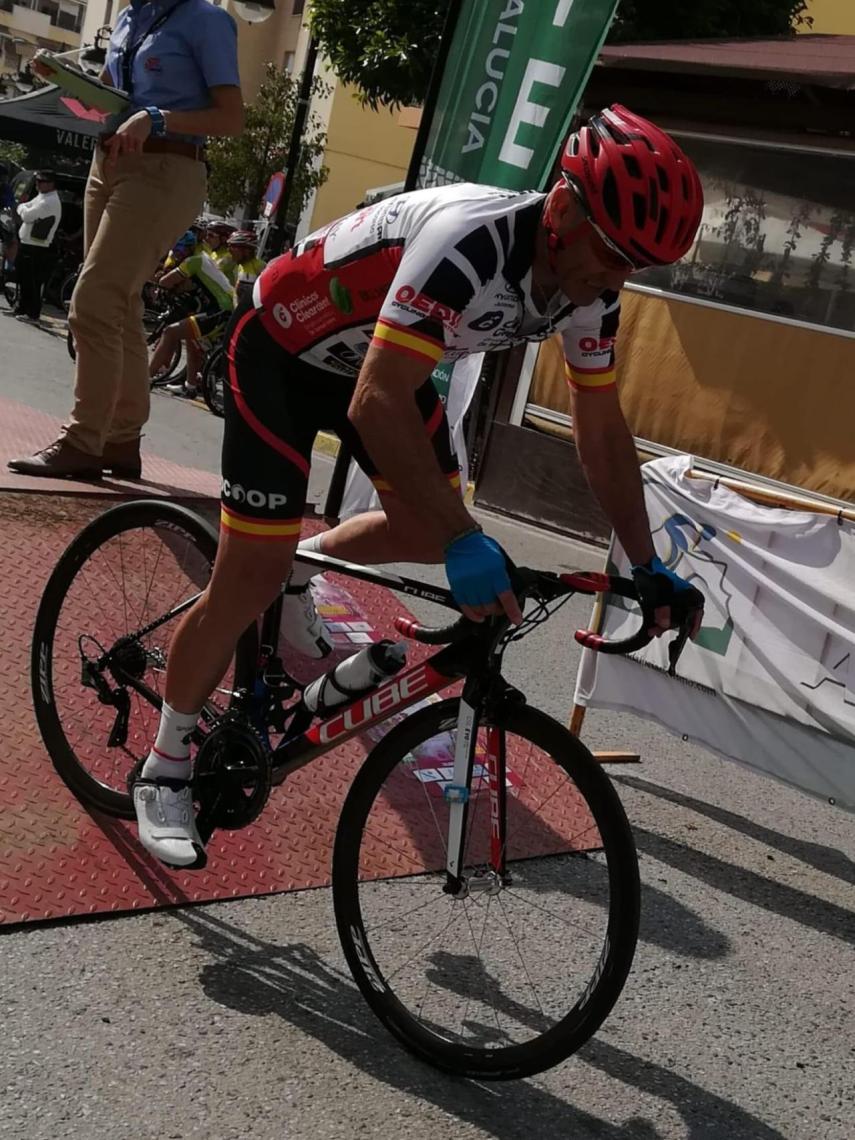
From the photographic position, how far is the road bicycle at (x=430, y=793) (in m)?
2.83

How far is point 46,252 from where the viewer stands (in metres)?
17.9

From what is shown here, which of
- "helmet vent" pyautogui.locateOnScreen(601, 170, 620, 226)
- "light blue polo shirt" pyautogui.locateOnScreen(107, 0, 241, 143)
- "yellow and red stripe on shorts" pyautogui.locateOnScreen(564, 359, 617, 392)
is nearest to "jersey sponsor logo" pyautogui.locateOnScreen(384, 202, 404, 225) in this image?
"helmet vent" pyautogui.locateOnScreen(601, 170, 620, 226)

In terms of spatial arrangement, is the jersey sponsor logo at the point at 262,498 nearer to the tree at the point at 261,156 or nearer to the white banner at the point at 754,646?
the white banner at the point at 754,646

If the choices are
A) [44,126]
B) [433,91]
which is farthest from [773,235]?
[44,126]

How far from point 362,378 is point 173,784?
120 cm

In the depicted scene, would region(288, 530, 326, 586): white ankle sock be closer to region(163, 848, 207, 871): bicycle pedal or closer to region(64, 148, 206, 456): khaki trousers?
region(163, 848, 207, 871): bicycle pedal

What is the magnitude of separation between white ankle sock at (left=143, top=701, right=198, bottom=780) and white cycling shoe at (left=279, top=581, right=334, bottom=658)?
0.42m

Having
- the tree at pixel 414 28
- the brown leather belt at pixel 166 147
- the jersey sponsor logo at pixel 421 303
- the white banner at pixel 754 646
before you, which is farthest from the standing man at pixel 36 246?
the jersey sponsor logo at pixel 421 303

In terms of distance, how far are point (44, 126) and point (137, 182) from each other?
18394 millimetres

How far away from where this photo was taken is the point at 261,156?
113 ft

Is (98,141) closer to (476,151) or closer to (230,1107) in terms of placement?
(476,151)

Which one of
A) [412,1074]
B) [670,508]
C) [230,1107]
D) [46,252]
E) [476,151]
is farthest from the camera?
[46,252]

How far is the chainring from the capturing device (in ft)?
10.7

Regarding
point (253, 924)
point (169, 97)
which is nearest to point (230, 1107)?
point (253, 924)
